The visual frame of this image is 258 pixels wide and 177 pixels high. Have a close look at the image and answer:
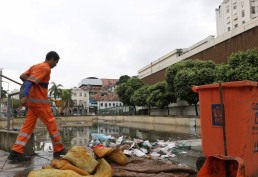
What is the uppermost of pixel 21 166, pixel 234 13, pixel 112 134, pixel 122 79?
pixel 234 13

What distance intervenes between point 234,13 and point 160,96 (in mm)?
38389

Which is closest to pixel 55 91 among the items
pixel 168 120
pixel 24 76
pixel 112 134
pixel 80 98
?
pixel 80 98

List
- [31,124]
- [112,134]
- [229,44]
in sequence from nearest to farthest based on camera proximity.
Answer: [31,124]
[112,134]
[229,44]

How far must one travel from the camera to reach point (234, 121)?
351cm

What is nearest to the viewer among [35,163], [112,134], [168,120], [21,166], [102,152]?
[102,152]

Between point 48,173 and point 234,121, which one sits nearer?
point 48,173

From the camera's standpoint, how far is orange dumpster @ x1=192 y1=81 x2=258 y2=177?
3.48 metres

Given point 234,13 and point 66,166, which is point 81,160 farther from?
point 234,13

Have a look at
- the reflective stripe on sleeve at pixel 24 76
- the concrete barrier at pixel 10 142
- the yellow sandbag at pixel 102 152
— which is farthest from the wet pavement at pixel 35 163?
the reflective stripe on sleeve at pixel 24 76

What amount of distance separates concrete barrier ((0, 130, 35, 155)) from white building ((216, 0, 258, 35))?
59055 millimetres

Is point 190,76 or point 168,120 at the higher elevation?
point 190,76

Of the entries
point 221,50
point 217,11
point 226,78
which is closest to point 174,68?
point 221,50

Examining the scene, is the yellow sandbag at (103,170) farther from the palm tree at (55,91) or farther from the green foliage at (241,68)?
the palm tree at (55,91)

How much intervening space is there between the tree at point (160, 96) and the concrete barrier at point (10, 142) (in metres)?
28.4
